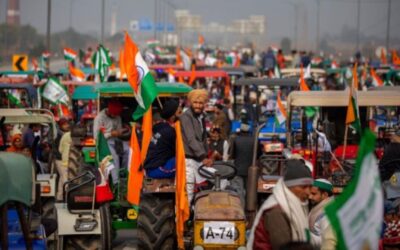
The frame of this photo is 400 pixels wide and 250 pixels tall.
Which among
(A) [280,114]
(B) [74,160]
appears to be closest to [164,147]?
(B) [74,160]

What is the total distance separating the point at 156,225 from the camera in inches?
483

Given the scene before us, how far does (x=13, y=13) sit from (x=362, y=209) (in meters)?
56.2

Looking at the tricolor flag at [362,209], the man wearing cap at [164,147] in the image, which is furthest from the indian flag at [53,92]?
the tricolor flag at [362,209]

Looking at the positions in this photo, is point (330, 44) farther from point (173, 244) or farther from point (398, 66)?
point (173, 244)

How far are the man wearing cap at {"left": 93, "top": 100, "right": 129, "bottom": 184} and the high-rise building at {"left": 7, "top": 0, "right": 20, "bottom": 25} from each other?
135 ft

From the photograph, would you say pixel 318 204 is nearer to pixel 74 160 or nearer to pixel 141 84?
pixel 141 84

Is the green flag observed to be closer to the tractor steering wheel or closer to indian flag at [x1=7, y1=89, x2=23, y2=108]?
the tractor steering wheel

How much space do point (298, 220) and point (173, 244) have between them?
4.70m

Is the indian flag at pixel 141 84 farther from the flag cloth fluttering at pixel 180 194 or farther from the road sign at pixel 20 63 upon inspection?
the road sign at pixel 20 63

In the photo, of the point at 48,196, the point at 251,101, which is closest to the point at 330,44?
the point at 251,101

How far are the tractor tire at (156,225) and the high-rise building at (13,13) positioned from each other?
46.8 meters

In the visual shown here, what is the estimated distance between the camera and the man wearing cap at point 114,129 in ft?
55.3

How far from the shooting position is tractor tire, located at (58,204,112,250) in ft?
42.0

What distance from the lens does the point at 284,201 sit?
25.7ft
